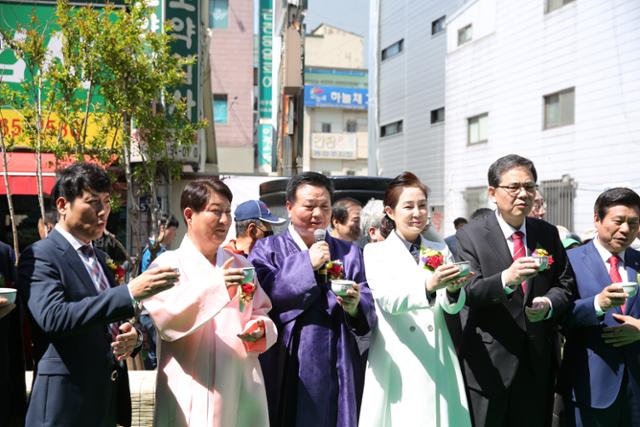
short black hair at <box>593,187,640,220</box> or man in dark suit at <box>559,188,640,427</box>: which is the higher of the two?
short black hair at <box>593,187,640,220</box>

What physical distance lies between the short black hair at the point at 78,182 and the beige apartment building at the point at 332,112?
126ft

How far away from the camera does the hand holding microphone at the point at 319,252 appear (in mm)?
3453

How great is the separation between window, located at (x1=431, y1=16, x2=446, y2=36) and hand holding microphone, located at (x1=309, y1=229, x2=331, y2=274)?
67.0ft

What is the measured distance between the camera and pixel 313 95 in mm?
42844

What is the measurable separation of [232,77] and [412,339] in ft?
80.2

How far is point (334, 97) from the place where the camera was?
43.2m

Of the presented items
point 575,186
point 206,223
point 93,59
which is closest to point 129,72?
point 93,59

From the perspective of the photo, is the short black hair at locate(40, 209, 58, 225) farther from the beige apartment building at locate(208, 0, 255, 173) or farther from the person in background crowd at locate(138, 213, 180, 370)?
the beige apartment building at locate(208, 0, 255, 173)

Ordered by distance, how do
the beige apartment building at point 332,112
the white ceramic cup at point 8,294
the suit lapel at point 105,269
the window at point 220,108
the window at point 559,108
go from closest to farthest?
the white ceramic cup at point 8,294 → the suit lapel at point 105,269 → the window at point 559,108 → the window at point 220,108 → the beige apartment building at point 332,112

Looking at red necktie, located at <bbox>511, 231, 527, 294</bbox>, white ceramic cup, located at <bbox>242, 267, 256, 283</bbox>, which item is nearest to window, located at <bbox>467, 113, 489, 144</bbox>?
red necktie, located at <bbox>511, 231, 527, 294</bbox>

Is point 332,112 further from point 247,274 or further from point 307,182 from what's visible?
point 247,274

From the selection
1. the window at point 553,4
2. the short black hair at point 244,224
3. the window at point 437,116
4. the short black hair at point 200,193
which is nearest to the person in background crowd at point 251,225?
the short black hair at point 244,224

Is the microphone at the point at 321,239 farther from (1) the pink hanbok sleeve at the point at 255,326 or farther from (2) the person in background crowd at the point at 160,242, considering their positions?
(2) the person in background crowd at the point at 160,242

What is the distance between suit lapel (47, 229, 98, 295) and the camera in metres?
2.93
